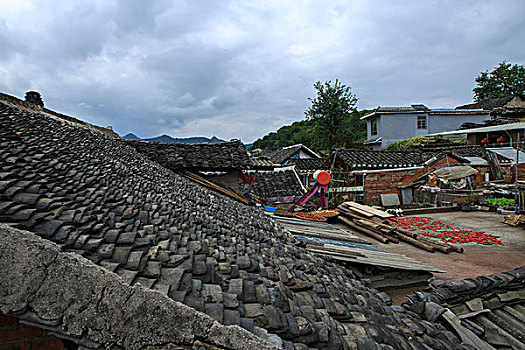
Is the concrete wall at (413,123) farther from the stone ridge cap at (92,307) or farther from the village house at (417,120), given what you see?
the stone ridge cap at (92,307)

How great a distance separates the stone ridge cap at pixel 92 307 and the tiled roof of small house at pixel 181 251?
0.04 metres

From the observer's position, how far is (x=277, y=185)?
1421 cm

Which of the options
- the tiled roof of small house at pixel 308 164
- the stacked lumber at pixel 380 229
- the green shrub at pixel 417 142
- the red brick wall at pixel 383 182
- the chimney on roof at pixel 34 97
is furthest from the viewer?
the green shrub at pixel 417 142

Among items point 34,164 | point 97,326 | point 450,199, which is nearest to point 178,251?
point 97,326

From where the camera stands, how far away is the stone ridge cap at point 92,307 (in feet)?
4.99

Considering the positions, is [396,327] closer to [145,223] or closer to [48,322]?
[145,223]

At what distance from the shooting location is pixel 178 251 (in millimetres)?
2363

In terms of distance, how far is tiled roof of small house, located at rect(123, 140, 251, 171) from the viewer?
7.27 m

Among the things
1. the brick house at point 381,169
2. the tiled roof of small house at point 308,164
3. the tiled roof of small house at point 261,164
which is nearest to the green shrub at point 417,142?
the brick house at point 381,169

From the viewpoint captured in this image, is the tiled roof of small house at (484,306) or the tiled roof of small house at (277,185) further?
the tiled roof of small house at (277,185)

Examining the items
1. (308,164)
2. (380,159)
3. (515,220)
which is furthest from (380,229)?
(308,164)

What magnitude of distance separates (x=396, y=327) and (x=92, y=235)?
301 cm

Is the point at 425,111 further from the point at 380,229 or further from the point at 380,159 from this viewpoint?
the point at 380,229

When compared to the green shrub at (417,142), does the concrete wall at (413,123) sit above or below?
above
